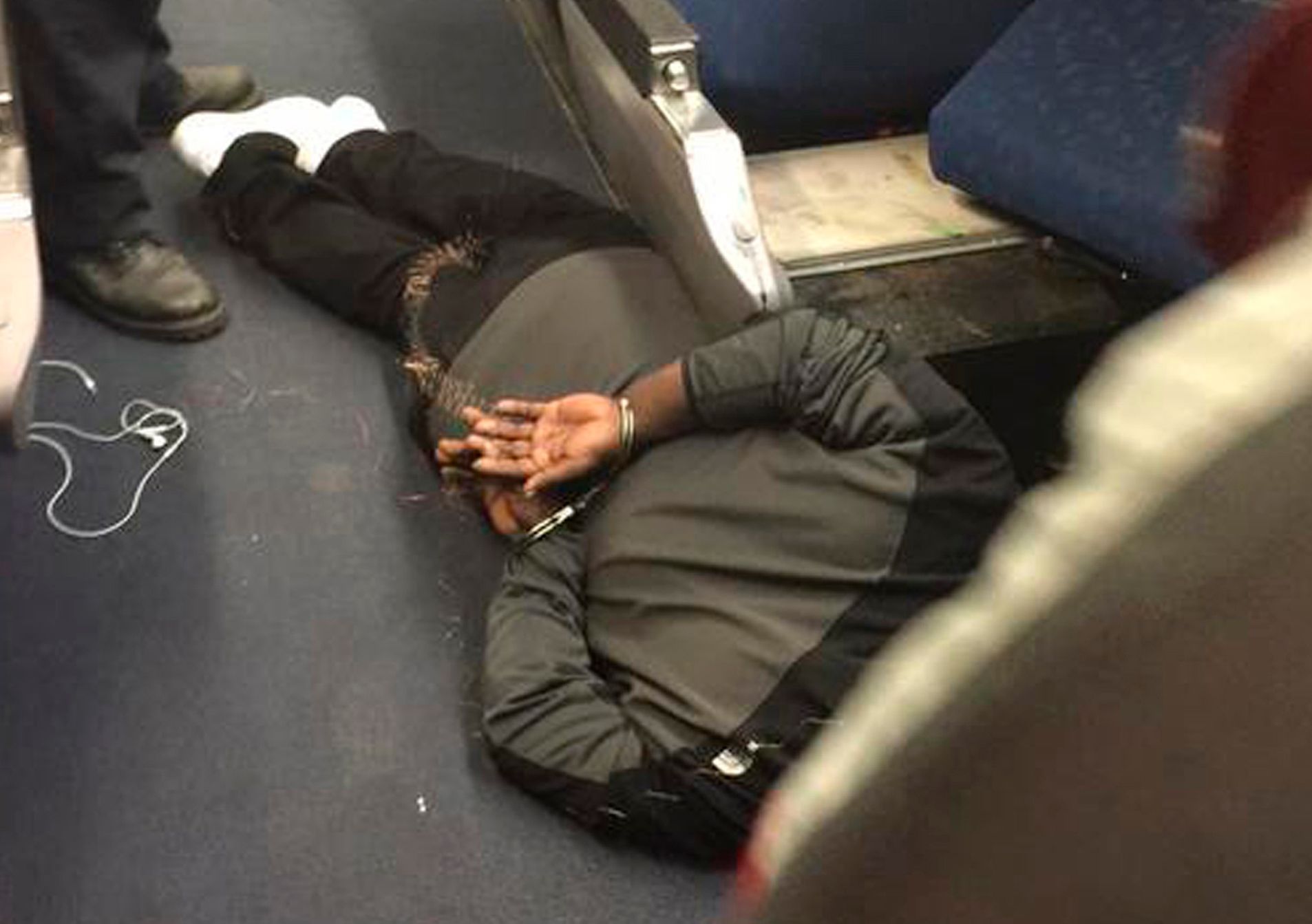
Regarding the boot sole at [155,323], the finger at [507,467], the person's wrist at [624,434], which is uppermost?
the person's wrist at [624,434]

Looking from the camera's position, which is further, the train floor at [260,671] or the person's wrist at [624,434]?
the person's wrist at [624,434]

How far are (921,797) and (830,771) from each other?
24mm

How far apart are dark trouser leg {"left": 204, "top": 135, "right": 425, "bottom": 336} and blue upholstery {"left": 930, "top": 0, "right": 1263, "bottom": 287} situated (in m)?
0.68

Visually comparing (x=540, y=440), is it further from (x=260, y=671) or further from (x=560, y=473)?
(x=260, y=671)

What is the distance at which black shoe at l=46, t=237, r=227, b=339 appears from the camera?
1.76 m

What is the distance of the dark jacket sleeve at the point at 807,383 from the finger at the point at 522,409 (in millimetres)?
183

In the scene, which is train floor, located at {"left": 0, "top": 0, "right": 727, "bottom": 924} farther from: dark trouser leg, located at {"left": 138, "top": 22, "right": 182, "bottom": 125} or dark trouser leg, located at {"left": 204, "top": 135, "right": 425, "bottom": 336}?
dark trouser leg, located at {"left": 138, "top": 22, "right": 182, "bottom": 125}

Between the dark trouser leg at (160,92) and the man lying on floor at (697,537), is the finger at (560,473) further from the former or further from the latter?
the dark trouser leg at (160,92)

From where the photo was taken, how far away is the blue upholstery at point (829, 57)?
5.68ft

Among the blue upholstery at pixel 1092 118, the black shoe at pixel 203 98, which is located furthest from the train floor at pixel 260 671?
the blue upholstery at pixel 1092 118

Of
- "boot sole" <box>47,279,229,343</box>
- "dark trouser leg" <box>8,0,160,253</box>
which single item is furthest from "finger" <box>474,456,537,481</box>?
"dark trouser leg" <box>8,0,160,253</box>

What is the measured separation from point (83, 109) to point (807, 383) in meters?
0.88

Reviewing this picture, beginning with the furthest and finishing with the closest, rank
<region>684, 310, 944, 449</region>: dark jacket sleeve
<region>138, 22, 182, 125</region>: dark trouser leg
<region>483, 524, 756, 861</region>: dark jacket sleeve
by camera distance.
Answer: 1. <region>138, 22, 182, 125</region>: dark trouser leg
2. <region>684, 310, 944, 449</region>: dark jacket sleeve
3. <region>483, 524, 756, 861</region>: dark jacket sleeve

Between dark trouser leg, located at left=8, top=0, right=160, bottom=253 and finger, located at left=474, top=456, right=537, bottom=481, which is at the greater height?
dark trouser leg, located at left=8, top=0, right=160, bottom=253
